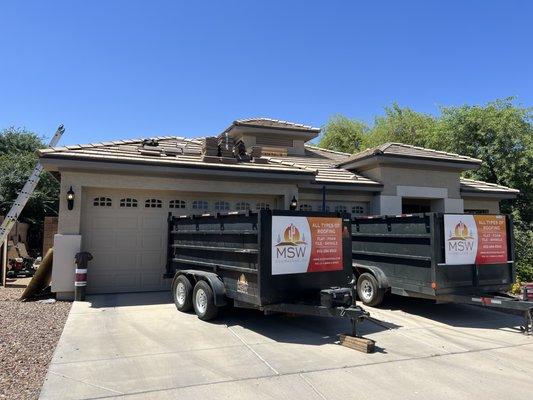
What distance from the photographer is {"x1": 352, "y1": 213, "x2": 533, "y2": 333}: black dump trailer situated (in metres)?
8.15

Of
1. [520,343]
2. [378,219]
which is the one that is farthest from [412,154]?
[520,343]

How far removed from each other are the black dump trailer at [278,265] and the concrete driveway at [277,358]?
558mm

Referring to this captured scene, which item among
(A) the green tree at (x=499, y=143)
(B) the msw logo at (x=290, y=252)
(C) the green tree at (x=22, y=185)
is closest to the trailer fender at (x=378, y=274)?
(B) the msw logo at (x=290, y=252)

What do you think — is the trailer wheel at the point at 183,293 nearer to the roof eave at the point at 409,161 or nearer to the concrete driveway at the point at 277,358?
the concrete driveway at the point at 277,358

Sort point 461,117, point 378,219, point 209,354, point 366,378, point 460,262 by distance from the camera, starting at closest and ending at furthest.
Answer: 1. point 366,378
2. point 209,354
3. point 460,262
4. point 378,219
5. point 461,117

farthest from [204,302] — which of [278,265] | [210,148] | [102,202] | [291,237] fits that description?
[210,148]

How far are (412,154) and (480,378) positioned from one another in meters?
10.3

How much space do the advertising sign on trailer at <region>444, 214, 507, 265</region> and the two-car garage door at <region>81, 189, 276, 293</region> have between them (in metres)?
6.82

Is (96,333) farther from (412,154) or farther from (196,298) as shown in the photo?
(412,154)

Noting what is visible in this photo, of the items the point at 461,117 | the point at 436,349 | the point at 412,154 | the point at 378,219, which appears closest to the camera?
the point at 436,349

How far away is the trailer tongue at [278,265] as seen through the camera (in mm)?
6820

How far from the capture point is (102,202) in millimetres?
11023

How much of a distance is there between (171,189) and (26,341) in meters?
5.51

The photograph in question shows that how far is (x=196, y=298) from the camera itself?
8398 millimetres
